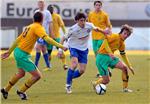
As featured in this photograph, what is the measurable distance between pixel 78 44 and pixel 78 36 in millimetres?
218

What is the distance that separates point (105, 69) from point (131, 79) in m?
3.40

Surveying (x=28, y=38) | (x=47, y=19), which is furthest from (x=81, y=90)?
(x=47, y=19)

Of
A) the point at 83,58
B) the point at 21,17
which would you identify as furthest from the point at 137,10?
the point at 83,58

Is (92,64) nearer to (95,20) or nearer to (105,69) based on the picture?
(95,20)

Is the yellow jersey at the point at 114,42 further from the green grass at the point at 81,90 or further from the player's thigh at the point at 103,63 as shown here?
the green grass at the point at 81,90

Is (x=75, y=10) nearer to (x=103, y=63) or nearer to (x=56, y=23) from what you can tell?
(x=56, y=23)

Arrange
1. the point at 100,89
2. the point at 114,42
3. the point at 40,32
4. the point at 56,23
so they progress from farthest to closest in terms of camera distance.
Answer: the point at 56,23, the point at 114,42, the point at 100,89, the point at 40,32

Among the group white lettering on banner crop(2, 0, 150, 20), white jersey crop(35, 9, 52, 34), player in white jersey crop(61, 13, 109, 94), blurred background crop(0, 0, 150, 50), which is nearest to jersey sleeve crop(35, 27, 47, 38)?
player in white jersey crop(61, 13, 109, 94)

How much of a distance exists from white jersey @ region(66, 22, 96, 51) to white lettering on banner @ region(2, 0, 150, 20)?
2021 centimetres

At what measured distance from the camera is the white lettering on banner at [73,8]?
36562 millimetres

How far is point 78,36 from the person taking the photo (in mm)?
16016

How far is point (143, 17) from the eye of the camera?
122 feet

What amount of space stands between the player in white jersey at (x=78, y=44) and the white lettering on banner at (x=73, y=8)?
20.2 m

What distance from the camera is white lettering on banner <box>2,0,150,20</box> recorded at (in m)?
36.6
